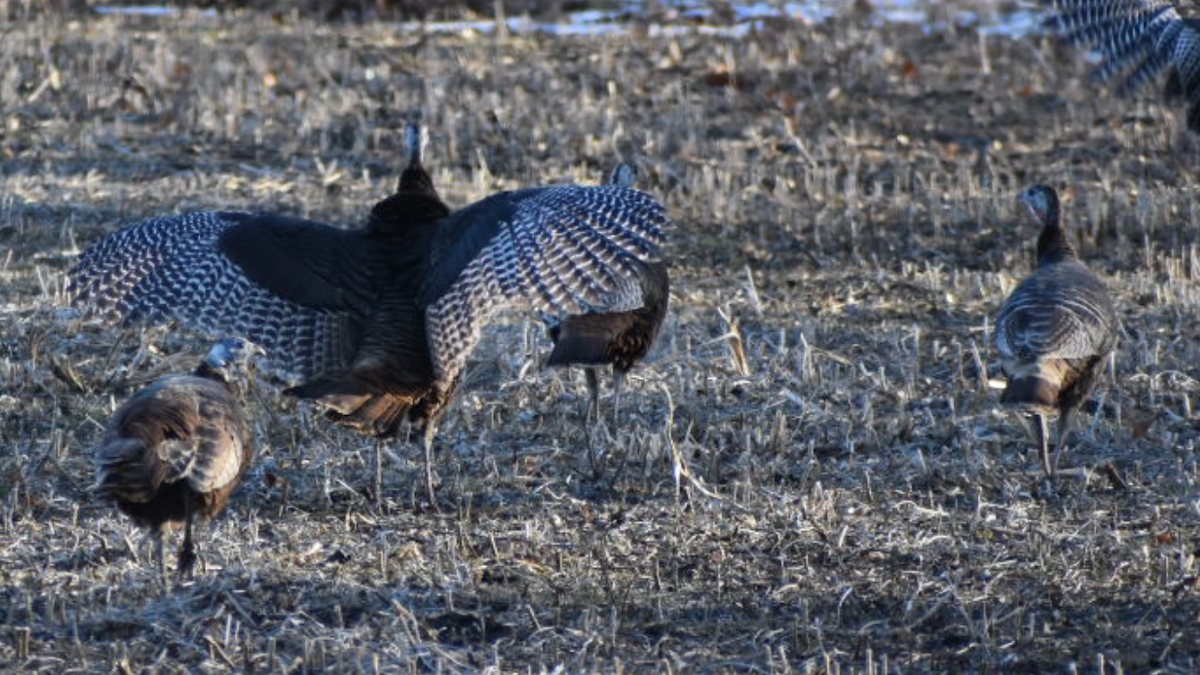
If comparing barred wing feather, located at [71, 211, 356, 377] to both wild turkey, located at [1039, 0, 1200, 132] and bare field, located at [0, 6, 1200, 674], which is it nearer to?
bare field, located at [0, 6, 1200, 674]

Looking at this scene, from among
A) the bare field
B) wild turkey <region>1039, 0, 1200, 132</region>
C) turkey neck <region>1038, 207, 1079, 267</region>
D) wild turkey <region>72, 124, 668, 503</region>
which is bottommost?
the bare field

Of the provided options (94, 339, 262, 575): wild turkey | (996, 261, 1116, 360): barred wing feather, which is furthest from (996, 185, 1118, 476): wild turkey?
(94, 339, 262, 575): wild turkey

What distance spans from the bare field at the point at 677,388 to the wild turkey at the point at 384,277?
0.54 meters

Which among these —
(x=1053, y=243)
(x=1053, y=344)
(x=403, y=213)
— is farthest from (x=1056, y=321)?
(x=403, y=213)

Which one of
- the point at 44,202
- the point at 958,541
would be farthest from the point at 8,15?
the point at 958,541

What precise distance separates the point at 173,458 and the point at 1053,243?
13.9 feet

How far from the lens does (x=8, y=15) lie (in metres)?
15.9

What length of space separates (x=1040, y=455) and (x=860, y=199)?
15.2 ft

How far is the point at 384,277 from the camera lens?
24.2 ft

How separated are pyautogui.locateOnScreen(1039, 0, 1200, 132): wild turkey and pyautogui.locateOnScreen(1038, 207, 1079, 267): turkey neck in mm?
1398

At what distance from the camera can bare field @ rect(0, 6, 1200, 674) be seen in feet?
20.1

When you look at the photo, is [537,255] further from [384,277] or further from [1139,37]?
[1139,37]

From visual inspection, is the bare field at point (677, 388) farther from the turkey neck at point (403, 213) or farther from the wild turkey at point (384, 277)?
the turkey neck at point (403, 213)

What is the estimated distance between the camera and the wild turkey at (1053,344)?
25.0 feet
